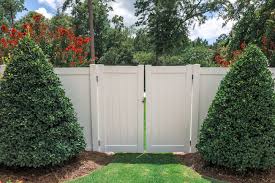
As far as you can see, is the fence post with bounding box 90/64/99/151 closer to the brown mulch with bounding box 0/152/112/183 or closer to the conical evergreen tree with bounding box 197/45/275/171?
the brown mulch with bounding box 0/152/112/183

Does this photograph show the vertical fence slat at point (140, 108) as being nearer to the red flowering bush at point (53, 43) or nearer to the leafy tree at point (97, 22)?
the red flowering bush at point (53, 43)

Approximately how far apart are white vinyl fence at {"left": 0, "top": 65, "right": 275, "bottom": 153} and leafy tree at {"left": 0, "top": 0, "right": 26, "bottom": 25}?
26616mm

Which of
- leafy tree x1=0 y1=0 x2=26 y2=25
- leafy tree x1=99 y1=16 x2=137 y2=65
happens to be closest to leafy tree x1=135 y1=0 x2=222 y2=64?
leafy tree x1=99 y1=16 x2=137 y2=65

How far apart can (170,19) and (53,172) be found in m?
19.9

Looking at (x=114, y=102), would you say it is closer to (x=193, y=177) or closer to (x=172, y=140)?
(x=172, y=140)

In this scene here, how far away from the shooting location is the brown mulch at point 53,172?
4571mm

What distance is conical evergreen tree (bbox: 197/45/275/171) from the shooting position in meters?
4.52

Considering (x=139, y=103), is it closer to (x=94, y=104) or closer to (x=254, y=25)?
(x=94, y=104)

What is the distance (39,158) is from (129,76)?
2.12 metres

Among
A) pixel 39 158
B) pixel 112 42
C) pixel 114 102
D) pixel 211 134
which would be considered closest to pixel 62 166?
pixel 39 158

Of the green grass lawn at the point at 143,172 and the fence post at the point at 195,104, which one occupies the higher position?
the fence post at the point at 195,104

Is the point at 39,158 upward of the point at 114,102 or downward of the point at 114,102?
downward

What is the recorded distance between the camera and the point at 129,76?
5695mm

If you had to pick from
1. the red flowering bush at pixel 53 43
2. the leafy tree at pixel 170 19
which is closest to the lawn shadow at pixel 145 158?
the red flowering bush at pixel 53 43
